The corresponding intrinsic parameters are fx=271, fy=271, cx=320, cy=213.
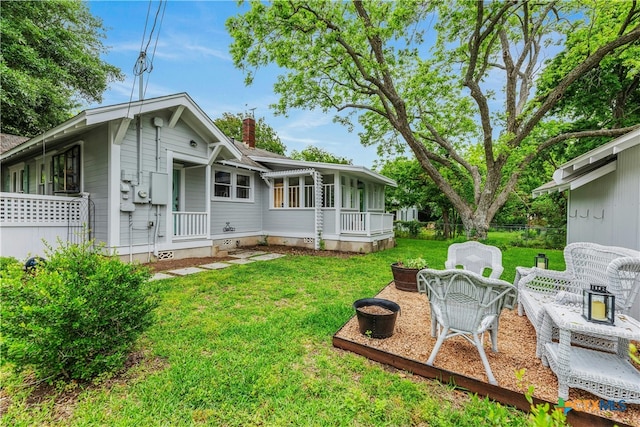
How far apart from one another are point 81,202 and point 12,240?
58.6 inches

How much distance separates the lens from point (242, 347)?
9.95 ft

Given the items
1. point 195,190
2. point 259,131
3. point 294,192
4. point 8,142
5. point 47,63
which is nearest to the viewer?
point 195,190

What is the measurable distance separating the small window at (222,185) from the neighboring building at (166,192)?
5cm

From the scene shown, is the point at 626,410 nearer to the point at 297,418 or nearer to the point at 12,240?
the point at 297,418

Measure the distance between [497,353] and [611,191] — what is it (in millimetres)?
4204

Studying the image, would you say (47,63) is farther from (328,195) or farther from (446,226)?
(446,226)

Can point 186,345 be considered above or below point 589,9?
below

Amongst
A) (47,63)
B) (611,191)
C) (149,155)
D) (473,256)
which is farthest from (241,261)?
(47,63)

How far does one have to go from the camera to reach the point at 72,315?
2.21 metres

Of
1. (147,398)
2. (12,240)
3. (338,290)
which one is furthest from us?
(12,240)

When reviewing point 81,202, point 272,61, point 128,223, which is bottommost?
point 128,223

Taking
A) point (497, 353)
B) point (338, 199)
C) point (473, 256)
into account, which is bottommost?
point (497, 353)

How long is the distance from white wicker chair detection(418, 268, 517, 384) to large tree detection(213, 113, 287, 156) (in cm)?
2878

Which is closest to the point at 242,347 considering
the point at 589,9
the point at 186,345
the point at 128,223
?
the point at 186,345
